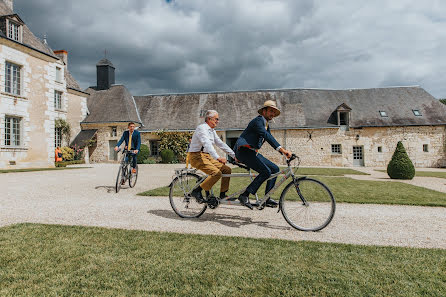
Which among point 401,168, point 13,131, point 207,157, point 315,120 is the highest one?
point 315,120

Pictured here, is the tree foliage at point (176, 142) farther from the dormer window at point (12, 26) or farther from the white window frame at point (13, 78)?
the dormer window at point (12, 26)

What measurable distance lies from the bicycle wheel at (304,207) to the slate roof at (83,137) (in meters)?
22.1

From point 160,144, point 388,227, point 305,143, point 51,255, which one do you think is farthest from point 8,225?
point 305,143

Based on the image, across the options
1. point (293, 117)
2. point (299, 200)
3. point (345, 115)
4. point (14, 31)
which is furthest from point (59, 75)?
point (345, 115)

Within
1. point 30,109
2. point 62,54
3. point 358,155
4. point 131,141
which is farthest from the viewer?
point 358,155

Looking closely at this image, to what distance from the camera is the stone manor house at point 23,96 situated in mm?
13461

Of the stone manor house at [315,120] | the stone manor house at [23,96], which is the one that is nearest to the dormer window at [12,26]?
the stone manor house at [23,96]

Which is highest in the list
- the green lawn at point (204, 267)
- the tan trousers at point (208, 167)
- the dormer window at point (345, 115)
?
the dormer window at point (345, 115)

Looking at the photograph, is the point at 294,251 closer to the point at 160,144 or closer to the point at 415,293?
the point at 415,293

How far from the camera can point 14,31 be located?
46.1 ft

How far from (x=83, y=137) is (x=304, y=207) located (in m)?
22.7

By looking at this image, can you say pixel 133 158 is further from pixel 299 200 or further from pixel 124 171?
pixel 299 200

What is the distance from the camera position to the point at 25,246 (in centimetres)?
290

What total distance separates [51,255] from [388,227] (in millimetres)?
4264
